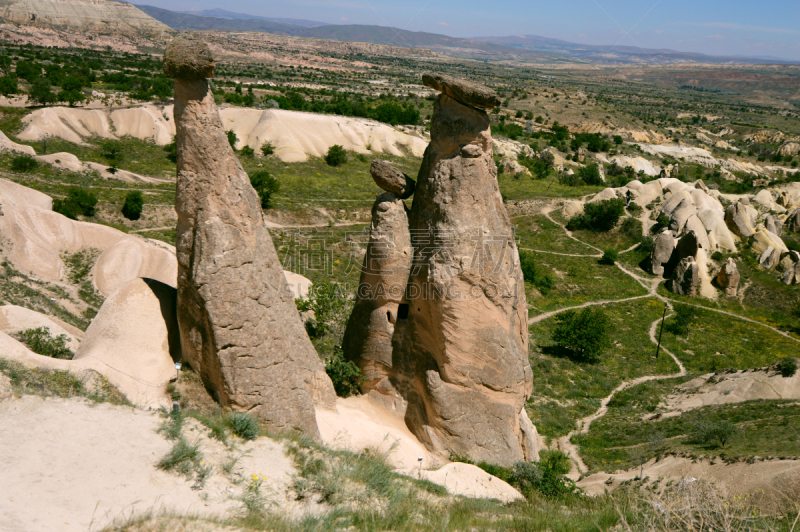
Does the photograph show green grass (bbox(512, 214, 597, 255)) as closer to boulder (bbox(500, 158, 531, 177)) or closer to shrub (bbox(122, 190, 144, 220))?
boulder (bbox(500, 158, 531, 177))

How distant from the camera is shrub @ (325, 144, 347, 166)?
5453cm

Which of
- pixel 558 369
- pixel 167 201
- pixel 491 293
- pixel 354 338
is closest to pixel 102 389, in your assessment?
pixel 354 338

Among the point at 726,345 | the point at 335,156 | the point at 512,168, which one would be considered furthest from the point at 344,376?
the point at 512,168

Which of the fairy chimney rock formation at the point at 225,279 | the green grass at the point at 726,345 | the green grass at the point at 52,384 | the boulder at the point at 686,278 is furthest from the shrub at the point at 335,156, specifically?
the green grass at the point at 52,384

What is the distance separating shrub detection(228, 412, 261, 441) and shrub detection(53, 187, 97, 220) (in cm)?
2434

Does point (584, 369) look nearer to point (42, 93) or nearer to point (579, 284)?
point (579, 284)

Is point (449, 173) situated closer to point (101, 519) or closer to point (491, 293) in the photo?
point (491, 293)

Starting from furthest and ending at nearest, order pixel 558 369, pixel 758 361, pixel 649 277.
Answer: pixel 649 277
pixel 758 361
pixel 558 369

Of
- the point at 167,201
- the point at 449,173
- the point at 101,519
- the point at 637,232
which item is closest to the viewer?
the point at 101,519

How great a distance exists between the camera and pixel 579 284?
121ft

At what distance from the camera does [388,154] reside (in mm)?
61406

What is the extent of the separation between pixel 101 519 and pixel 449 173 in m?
9.33

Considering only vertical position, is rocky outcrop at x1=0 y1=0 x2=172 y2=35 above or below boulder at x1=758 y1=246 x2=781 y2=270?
above

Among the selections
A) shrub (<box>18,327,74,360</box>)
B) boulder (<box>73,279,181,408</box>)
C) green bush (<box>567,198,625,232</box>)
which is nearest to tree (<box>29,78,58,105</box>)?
shrub (<box>18,327,74,360</box>)
